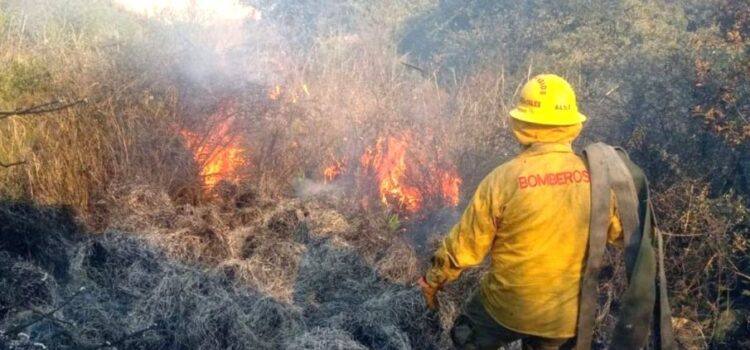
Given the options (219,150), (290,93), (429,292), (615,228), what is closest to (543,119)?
(615,228)

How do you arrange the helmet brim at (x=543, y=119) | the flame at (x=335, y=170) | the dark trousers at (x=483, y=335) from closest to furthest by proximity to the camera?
1. the helmet brim at (x=543, y=119)
2. the dark trousers at (x=483, y=335)
3. the flame at (x=335, y=170)

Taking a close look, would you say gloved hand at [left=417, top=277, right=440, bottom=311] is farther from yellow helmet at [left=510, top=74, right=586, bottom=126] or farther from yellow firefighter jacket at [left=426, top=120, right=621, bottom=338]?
yellow helmet at [left=510, top=74, right=586, bottom=126]

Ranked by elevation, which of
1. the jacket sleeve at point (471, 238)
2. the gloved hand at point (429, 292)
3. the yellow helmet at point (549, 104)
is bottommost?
the gloved hand at point (429, 292)

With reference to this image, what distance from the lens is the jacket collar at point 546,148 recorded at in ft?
10.4

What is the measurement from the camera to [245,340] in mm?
4445

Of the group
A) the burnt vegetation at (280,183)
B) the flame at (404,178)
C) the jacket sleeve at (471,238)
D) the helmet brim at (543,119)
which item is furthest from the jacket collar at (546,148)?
the flame at (404,178)

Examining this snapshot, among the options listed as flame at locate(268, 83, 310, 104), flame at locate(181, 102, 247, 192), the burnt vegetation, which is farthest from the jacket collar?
flame at locate(268, 83, 310, 104)

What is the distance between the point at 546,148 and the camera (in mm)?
3168

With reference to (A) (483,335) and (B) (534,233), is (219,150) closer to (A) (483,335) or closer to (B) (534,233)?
(A) (483,335)

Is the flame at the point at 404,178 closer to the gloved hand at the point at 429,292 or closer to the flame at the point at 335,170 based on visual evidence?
the flame at the point at 335,170

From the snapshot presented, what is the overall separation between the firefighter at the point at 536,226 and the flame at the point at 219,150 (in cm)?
352

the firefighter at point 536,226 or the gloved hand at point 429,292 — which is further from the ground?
the firefighter at point 536,226

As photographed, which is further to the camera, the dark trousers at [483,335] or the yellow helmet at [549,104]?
the dark trousers at [483,335]

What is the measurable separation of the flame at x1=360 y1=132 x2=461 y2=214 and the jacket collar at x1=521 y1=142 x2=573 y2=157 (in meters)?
3.41
